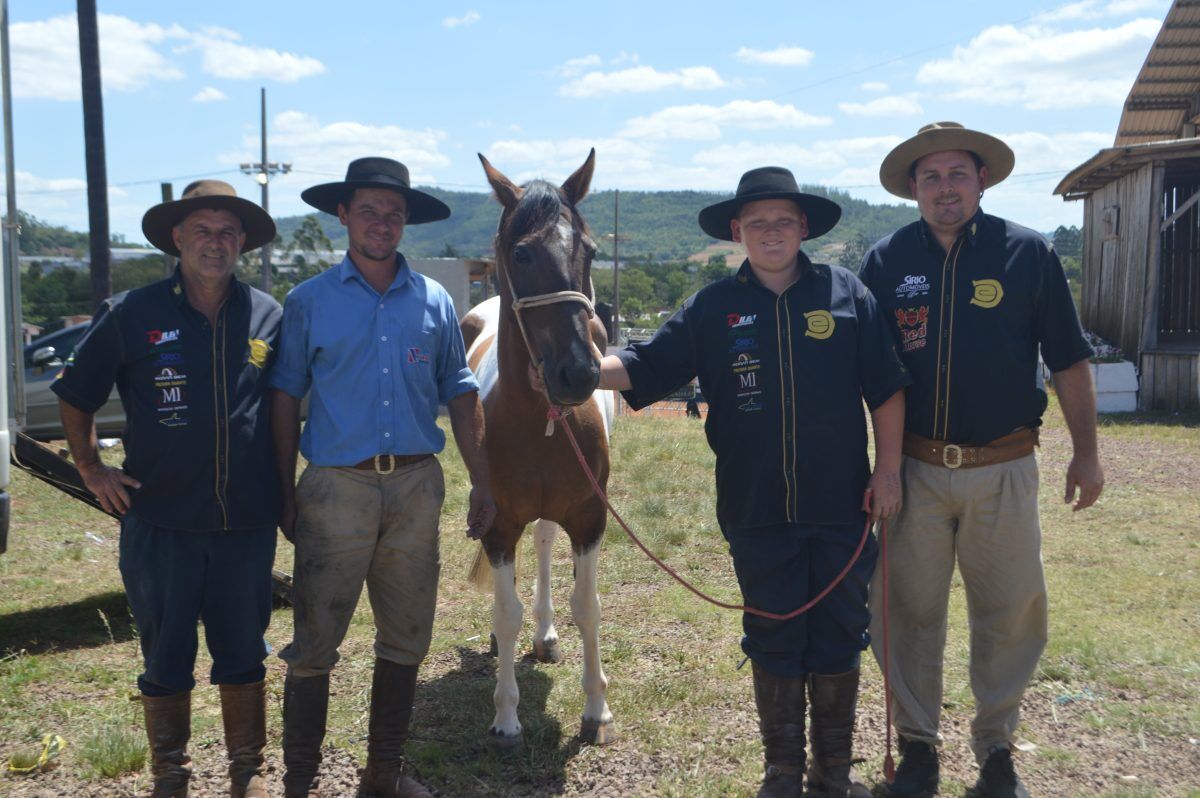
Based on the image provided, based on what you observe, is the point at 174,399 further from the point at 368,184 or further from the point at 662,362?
the point at 662,362

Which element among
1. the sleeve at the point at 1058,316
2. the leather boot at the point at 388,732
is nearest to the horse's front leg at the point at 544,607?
the leather boot at the point at 388,732

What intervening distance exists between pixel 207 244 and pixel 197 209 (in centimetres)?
15

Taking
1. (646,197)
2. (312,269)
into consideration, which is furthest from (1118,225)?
(646,197)

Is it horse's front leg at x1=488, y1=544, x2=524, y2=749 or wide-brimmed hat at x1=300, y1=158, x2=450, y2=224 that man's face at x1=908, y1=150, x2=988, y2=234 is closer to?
wide-brimmed hat at x1=300, y1=158, x2=450, y2=224

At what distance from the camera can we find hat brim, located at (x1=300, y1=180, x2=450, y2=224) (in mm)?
3262

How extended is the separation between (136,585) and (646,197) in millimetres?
175087

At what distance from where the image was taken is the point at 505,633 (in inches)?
162

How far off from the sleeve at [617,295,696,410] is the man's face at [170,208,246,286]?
1.47 meters

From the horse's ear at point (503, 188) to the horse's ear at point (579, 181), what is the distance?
20 centimetres

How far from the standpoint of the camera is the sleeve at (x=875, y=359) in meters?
3.18

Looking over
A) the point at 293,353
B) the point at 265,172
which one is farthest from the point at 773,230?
the point at 265,172

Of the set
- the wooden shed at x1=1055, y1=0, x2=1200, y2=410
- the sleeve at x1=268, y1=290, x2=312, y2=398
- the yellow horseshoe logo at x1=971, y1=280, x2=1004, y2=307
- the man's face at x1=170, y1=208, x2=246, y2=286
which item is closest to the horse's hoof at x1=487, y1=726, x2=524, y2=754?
the sleeve at x1=268, y1=290, x2=312, y2=398

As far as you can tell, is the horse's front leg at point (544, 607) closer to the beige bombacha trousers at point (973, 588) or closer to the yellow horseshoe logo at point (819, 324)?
the beige bombacha trousers at point (973, 588)

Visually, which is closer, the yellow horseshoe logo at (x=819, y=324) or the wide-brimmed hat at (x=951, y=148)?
the yellow horseshoe logo at (x=819, y=324)
